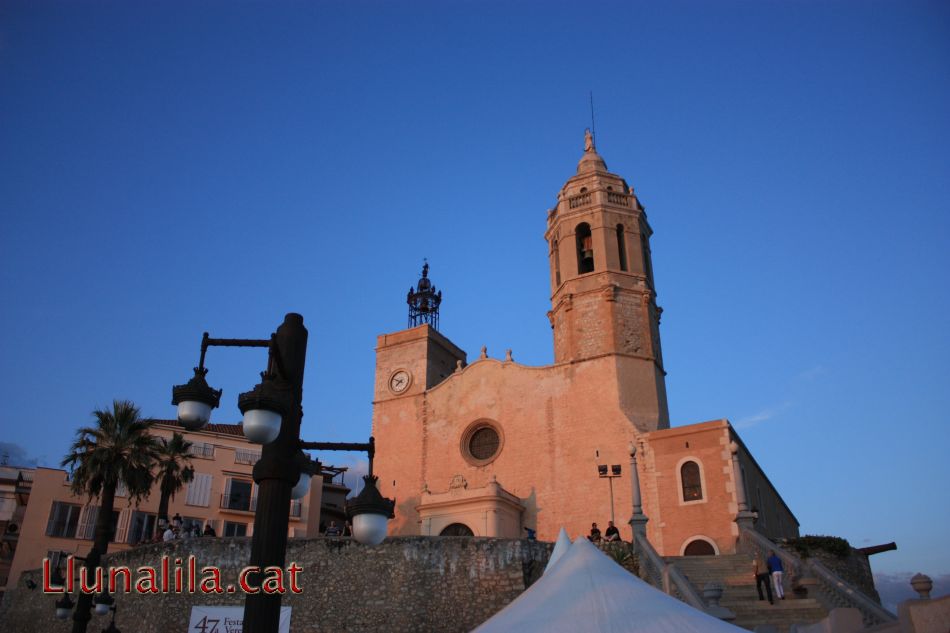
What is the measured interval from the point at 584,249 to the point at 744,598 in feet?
61.0

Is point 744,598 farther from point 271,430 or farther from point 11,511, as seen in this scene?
point 11,511

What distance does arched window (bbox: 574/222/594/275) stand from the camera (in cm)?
3256

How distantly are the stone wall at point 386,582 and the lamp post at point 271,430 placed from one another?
14499mm

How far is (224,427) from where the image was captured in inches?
1506

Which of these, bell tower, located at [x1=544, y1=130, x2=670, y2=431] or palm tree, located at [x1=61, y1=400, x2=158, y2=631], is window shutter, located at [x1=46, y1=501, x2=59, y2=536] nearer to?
palm tree, located at [x1=61, y1=400, x2=158, y2=631]

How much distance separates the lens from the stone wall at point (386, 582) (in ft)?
62.5

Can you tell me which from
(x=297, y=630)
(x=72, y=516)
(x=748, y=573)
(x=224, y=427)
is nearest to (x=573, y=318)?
(x=748, y=573)

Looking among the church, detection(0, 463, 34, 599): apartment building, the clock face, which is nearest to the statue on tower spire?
the church

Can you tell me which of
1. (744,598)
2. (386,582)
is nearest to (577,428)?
(386,582)

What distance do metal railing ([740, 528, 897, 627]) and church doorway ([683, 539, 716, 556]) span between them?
208 inches

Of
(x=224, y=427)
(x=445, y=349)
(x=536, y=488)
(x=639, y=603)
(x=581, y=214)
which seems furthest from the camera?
(x=224, y=427)

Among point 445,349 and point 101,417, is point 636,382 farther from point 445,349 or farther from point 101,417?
point 101,417

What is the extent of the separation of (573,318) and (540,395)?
136 inches

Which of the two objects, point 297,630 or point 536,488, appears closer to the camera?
point 297,630
